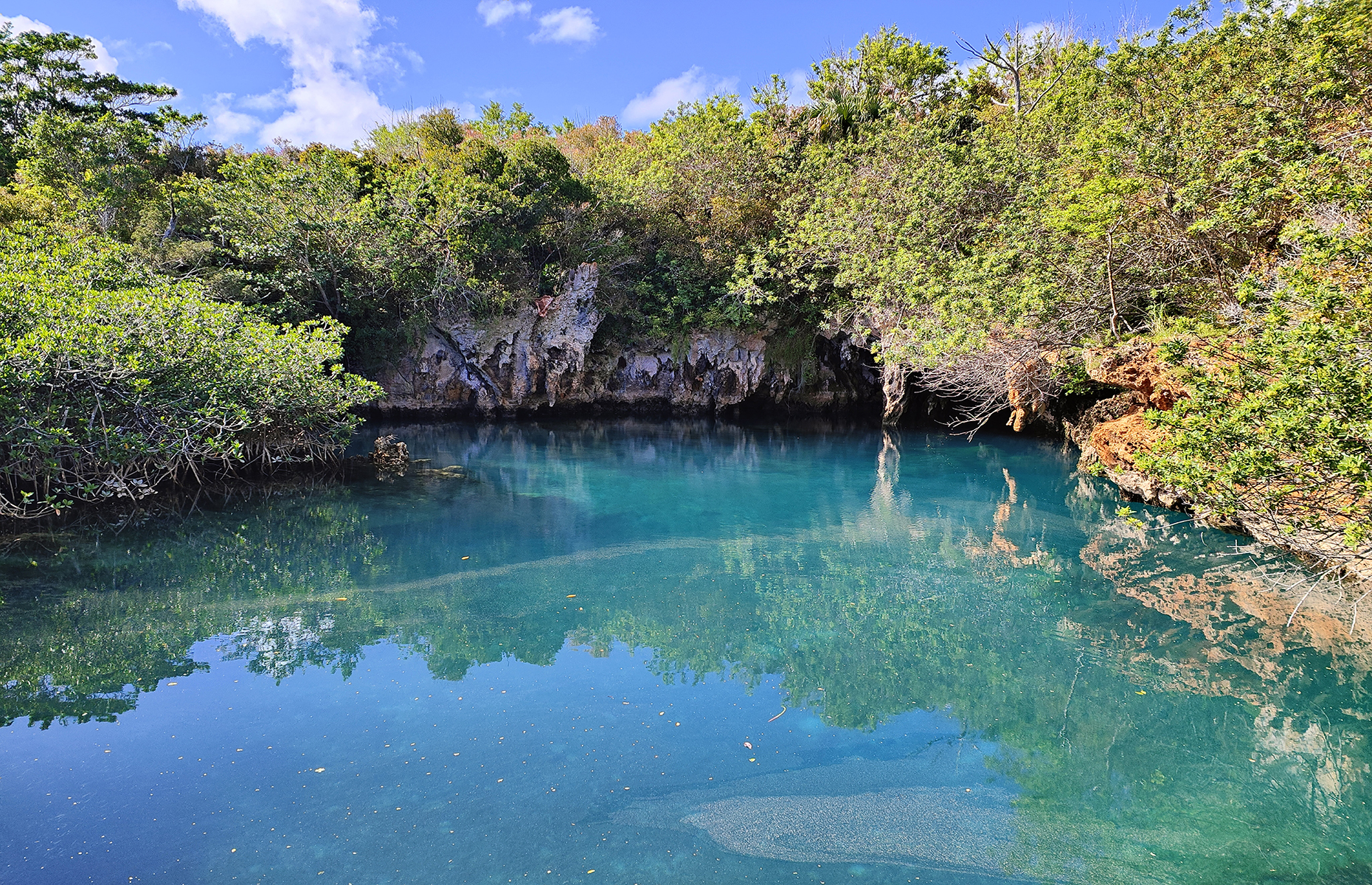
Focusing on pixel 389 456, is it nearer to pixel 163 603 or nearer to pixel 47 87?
pixel 163 603

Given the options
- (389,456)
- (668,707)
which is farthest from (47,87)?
(668,707)

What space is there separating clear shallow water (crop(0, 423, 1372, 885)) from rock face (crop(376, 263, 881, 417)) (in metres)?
12.0

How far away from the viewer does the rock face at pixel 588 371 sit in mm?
21484

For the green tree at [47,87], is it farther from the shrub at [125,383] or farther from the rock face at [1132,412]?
the rock face at [1132,412]

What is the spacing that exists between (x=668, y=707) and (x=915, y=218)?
1343 centimetres

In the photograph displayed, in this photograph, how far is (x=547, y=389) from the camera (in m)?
22.4

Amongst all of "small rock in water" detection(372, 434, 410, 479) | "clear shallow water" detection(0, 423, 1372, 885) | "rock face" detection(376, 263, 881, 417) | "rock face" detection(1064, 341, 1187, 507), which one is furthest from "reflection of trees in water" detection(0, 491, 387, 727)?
"rock face" detection(376, 263, 881, 417)

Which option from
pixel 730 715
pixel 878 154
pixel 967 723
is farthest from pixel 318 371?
pixel 878 154

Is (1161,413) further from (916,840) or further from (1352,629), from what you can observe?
(916,840)

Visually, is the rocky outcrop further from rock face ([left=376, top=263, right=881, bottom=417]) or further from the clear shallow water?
rock face ([left=376, top=263, right=881, bottom=417])

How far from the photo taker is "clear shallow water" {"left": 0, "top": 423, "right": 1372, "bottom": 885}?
13.0 ft

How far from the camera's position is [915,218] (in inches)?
623

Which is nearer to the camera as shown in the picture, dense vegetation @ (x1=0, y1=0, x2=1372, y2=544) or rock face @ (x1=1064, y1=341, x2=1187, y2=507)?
dense vegetation @ (x1=0, y1=0, x2=1372, y2=544)

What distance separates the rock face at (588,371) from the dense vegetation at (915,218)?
74 cm
